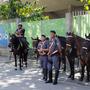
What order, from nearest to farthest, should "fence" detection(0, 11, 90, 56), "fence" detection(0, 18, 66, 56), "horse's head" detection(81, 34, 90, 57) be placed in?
"horse's head" detection(81, 34, 90, 57) → "fence" detection(0, 11, 90, 56) → "fence" detection(0, 18, 66, 56)

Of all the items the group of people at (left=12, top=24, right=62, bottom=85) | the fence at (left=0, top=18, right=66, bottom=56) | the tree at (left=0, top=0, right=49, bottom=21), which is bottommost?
the group of people at (left=12, top=24, right=62, bottom=85)

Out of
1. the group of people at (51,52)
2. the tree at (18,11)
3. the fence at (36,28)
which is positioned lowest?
the group of people at (51,52)

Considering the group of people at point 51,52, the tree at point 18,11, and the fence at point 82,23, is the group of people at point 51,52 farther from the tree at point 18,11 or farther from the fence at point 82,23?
the tree at point 18,11

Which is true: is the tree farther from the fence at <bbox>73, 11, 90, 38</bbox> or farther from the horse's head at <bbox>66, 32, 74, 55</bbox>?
the horse's head at <bbox>66, 32, 74, 55</bbox>

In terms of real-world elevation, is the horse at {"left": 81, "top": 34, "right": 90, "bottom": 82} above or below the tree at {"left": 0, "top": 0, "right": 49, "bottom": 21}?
below

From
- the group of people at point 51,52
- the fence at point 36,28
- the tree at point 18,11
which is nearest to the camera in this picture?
the group of people at point 51,52

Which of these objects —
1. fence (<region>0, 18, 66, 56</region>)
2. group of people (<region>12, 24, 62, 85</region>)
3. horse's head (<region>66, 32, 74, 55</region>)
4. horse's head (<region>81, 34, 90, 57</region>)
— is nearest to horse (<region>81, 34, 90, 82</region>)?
horse's head (<region>81, 34, 90, 57</region>)

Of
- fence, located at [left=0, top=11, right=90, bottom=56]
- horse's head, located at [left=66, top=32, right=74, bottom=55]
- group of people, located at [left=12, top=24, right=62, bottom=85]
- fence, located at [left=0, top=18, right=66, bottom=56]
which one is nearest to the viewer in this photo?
group of people, located at [left=12, top=24, right=62, bottom=85]

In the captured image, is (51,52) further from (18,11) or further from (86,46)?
Answer: (18,11)

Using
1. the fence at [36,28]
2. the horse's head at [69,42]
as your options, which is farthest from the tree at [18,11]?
the horse's head at [69,42]

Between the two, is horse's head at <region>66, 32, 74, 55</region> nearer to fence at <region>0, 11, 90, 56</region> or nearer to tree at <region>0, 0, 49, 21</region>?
fence at <region>0, 11, 90, 56</region>

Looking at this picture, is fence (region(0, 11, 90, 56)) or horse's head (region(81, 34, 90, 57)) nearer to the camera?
horse's head (region(81, 34, 90, 57))

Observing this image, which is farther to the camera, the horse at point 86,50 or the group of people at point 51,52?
the group of people at point 51,52

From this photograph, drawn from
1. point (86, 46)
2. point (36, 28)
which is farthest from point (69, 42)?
point (36, 28)
